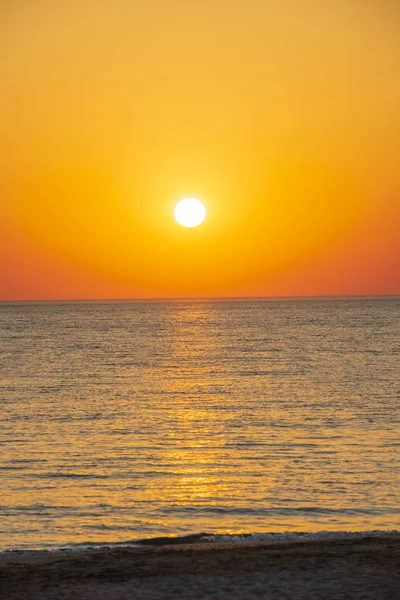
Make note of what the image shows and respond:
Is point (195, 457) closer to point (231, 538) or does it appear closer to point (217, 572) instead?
point (231, 538)

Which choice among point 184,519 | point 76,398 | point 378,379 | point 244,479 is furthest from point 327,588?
point 378,379

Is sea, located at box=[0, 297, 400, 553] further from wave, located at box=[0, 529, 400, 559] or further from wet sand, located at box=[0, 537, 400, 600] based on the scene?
wet sand, located at box=[0, 537, 400, 600]

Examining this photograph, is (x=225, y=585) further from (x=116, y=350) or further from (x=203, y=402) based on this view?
(x=116, y=350)

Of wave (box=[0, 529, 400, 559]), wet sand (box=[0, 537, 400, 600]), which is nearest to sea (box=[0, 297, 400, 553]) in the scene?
wave (box=[0, 529, 400, 559])

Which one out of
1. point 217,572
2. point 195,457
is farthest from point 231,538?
point 195,457

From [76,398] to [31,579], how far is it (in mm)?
40807

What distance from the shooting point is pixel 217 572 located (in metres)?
17.2

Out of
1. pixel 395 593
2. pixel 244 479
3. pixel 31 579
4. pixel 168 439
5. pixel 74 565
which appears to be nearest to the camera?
pixel 395 593

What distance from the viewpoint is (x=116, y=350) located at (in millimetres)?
115562

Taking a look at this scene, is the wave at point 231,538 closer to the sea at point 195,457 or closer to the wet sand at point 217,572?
the sea at point 195,457

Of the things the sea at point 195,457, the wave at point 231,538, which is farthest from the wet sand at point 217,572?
the sea at point 195,457

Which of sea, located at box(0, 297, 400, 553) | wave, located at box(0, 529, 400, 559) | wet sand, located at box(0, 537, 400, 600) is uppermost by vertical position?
sea, located at box(0, 297, 400, 553)

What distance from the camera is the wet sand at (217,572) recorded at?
51.2 feet

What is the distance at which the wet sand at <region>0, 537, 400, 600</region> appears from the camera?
615 inches
